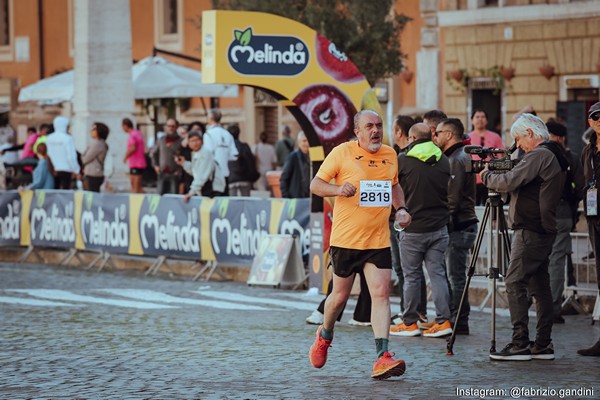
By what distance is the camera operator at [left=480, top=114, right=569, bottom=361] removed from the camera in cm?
1211

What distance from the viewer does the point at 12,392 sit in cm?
1053

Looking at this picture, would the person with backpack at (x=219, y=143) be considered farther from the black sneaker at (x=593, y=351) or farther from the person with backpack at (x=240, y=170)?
the black sneaker at (x=593, y=351)

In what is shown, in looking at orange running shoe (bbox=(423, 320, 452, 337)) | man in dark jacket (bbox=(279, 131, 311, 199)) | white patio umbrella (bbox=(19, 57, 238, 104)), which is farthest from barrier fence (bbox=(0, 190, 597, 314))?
white patio umbrella (bbox=(19, 57, 238, 104))

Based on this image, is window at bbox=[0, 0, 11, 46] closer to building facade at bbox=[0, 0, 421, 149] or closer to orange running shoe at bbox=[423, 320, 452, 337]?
building facade at bbox=[0, 0, 421, 149]

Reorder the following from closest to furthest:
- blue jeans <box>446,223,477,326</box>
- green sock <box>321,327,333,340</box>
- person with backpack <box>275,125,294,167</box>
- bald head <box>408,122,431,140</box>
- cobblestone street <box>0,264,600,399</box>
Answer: cobblestone street <box>0,264,600,399</box>, green sock <box>321,327,333,340</box>, bald head <box>408,122,431,140</box>, blue jeans <box>446,223,477,326</box>, person with backpack <box>275,125,294,167</box>

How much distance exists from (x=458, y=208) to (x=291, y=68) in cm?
349

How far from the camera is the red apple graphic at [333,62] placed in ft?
55.8

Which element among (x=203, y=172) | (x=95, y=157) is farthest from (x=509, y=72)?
(x=203, y=172)

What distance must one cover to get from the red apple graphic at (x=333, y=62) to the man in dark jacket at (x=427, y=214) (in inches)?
134

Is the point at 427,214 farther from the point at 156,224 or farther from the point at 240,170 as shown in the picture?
the point at 240,170

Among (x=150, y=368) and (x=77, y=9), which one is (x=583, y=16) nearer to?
(x=77, y=9)

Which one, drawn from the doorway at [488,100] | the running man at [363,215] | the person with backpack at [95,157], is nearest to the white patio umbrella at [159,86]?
the person with backpack at [95,157]

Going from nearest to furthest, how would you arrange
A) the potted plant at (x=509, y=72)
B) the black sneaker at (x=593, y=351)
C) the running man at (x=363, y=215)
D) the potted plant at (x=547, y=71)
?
1. the running man at (x=363, y=215)
2. the black sneaker at (x=593, y=351)
3. the potted plant at (x=547, y=71)
4. the potted plant at (x=509, y=72)

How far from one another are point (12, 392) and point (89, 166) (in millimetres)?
14562
